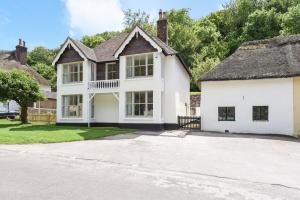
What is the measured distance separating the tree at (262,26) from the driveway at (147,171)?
4442cm

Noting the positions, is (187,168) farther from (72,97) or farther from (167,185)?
(72,97)

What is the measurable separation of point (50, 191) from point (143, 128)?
18.2m

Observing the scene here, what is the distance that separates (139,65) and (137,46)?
1.65 meters

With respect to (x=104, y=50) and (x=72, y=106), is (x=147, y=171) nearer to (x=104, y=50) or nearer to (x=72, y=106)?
(x=72, y=106)

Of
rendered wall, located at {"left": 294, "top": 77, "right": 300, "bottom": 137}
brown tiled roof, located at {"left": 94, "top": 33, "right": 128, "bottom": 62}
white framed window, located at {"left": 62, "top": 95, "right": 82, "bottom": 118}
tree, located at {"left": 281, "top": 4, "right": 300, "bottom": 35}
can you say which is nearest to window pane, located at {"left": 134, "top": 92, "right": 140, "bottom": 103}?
brown tiled roof, located at {"left": 94, "top": 33, "right": 128, "bottom": 62}

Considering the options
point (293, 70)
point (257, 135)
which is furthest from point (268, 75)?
point (257, 135)

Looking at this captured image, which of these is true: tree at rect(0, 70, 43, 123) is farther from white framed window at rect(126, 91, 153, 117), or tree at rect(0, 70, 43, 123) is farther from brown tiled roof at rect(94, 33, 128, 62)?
white framed window at rect(126, 91, 153, 117)

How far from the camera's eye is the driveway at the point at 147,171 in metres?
7.76

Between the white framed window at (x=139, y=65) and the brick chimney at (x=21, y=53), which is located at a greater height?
the brick chimney at (x=21, y=53)

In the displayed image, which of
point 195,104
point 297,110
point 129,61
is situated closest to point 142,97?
point 129,61

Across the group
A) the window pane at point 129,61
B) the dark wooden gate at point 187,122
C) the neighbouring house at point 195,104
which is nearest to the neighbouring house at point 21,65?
the neighbouring house at point 195,104

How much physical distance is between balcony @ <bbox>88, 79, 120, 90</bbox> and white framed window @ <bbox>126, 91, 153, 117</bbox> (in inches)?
59.8

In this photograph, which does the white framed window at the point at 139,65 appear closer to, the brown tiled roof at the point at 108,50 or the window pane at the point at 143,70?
the window pane at the point at 143,70

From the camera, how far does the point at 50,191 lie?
764 centimetres
